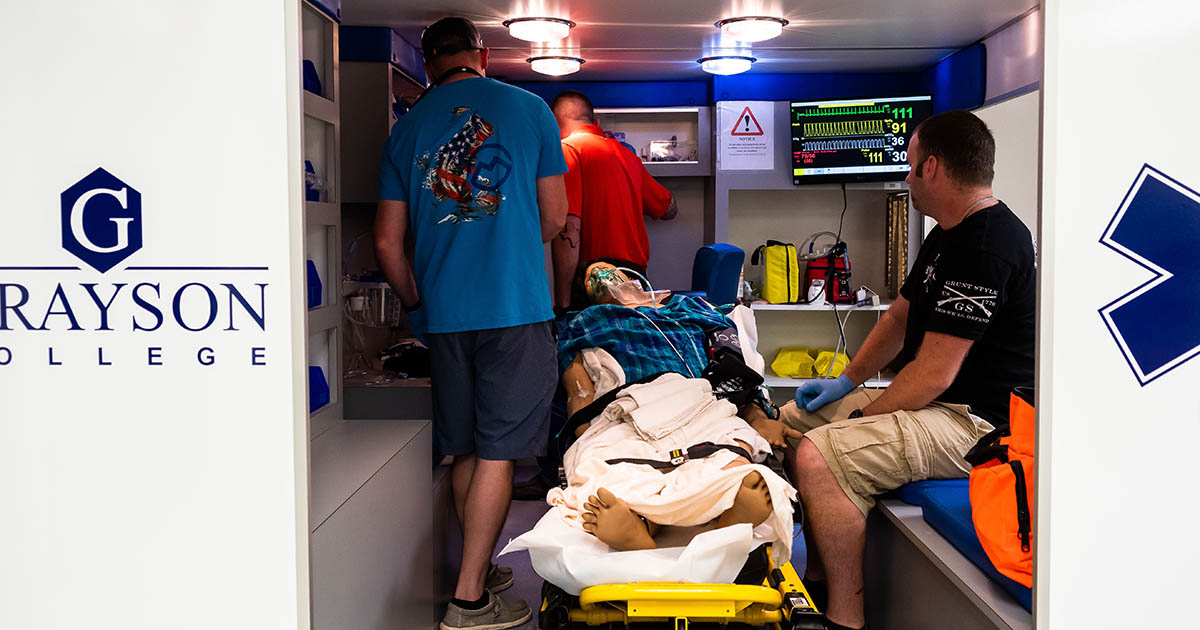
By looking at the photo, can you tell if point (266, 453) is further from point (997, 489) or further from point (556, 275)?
point (556, 275)

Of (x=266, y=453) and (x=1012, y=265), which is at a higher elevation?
(x=1012, y=265)

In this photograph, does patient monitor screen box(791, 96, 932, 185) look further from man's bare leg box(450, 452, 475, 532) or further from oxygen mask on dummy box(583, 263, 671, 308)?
man's bare leg box(450, 452, 475, 532)

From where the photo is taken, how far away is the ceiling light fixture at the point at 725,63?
5.55m

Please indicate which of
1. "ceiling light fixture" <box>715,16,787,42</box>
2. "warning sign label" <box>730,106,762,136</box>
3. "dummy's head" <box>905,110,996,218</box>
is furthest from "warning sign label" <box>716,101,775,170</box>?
"dummy's head" <box>905,110,996,218</box>

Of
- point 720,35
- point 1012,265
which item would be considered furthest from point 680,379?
point 720,35

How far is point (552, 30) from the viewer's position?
4504mm

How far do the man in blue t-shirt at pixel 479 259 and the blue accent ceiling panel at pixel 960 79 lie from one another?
10.8 feet

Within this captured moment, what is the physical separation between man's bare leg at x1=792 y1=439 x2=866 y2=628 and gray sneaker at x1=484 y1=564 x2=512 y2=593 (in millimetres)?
1108

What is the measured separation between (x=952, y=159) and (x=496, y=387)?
5.10ft

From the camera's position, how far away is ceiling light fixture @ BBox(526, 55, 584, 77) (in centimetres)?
543

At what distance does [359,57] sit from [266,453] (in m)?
2.96

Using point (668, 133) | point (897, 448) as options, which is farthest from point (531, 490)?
point (668, 133)

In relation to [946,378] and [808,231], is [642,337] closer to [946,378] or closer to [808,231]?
[946,378]

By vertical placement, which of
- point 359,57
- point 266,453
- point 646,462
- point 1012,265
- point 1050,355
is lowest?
point 646,462
